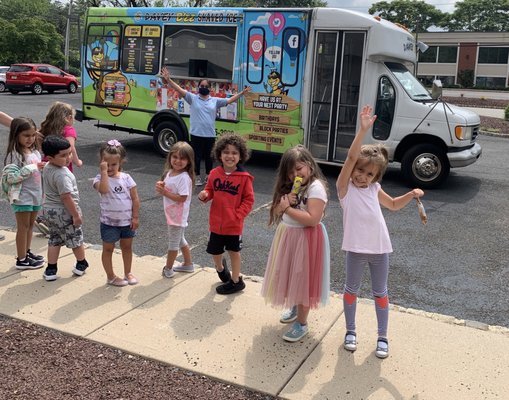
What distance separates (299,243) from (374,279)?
0.56 metres

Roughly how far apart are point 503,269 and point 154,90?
7.75 metres

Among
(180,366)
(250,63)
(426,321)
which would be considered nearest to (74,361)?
(180,366)

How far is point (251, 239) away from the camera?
20.7ft

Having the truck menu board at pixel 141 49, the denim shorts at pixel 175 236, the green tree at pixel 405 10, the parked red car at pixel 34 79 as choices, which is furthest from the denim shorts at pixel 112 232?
the green tree at pixel 405 10

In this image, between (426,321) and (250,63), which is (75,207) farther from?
(250,63)

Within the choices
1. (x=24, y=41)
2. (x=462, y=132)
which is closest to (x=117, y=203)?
(x=462, y=132)

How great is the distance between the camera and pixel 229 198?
426 centimetres

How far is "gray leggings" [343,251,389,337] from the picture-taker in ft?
11.6

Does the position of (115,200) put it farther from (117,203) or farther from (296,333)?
(296,333)

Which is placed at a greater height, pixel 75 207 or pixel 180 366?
pixel 75 207

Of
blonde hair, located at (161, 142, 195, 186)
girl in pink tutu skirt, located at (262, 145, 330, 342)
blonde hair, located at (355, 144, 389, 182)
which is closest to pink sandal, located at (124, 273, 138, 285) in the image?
blonde hair, located at (161, 142, 195, 186)

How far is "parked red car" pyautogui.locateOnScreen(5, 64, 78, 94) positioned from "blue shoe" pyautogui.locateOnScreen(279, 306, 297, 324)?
92.8 feet

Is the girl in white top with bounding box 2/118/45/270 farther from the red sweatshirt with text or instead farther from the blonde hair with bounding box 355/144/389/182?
the blonde hair with bounding box 355/144/389/182

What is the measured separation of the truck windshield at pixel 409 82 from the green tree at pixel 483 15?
83.3m
